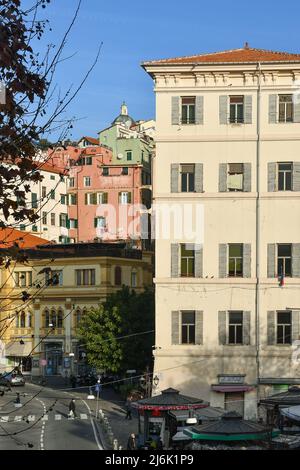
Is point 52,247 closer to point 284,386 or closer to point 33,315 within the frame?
point 33,315

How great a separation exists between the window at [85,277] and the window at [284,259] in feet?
98.5

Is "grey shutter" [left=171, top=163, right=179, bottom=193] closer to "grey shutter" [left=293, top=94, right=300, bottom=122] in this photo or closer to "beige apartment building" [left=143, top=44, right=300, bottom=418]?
"beige apartment building" [left=143, top=44, right=300, bottom=418]

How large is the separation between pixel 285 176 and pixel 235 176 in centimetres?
217

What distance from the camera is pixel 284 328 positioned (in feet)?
125

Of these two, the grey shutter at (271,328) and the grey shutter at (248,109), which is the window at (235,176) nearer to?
the grey shutter at (248,109)

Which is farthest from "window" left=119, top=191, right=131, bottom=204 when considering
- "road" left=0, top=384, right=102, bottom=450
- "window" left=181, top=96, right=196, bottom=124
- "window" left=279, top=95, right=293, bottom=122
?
"window" left=279, top=95, right=293, bottom=122

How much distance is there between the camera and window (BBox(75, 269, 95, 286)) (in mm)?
66938

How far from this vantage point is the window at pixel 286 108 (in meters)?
38.8

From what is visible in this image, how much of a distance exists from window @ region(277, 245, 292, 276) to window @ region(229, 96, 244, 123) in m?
5.90

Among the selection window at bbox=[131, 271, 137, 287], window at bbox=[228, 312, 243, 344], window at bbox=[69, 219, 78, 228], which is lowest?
window at bbox=[228, 312, 243, 344]

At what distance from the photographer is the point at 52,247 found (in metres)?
67.0

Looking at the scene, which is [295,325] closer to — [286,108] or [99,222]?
[286,108]

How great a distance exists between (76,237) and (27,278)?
18.6m
